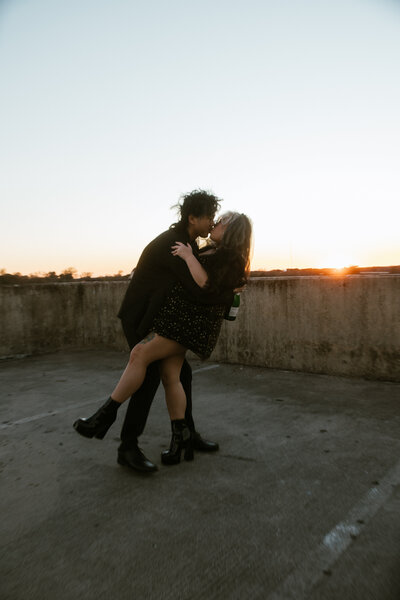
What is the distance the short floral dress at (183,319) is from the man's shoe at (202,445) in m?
0.67

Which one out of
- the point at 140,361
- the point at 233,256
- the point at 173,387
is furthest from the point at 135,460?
the point at 233,256

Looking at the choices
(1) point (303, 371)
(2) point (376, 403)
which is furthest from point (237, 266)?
(1) point (303, 371)

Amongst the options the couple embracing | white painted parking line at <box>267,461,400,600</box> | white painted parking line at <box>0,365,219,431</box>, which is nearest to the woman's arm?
the couple embracing

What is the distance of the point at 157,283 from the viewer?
3006 mm

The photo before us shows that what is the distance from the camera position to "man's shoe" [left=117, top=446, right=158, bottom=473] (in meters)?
2.87

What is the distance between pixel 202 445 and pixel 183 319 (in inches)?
36.2

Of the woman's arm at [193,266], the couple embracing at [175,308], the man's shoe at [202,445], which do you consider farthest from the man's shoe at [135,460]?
the woman's arm at [193,266]

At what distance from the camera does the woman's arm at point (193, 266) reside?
2.83m

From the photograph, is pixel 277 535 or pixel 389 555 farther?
pixel 277 535

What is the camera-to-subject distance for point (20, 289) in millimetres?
7652

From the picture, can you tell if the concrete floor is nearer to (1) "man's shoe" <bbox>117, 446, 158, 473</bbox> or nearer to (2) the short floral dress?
(1) "man's shoe" <bbox>117, 446, 158, 473</bbox>

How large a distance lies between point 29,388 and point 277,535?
153 inches

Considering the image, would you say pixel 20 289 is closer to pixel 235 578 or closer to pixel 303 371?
pixel 303 371

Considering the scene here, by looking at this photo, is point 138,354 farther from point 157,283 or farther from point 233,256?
point 233,256
